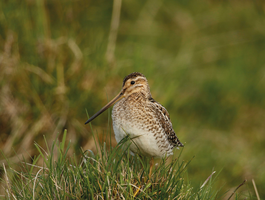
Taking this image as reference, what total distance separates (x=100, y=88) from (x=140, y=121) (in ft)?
5.77

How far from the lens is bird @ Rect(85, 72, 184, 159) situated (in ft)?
10.8

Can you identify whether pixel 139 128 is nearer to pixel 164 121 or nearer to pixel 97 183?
pixel 164 121

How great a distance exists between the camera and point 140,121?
3.33m

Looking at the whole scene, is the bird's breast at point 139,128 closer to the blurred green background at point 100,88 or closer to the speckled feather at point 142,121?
the speckled feather at point 142,121

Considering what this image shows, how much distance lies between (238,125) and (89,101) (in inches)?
137

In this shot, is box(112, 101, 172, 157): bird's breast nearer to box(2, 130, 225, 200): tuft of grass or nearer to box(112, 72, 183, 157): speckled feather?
box(112, 72, 183, 157): speckled feather

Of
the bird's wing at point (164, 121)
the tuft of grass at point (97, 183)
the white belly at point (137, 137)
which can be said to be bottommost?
the tuft of grass at point (97, 183)

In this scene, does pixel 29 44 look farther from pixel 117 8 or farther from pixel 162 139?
pixel 162 139

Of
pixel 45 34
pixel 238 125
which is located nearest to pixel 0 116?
pixel 45 34

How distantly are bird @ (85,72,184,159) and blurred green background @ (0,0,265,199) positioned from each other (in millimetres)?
218

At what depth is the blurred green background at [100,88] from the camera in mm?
4664

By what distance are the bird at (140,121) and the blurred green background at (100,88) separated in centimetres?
22

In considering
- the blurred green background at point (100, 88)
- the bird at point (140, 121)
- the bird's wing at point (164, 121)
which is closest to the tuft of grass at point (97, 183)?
the blurred green background at point (100, 88)

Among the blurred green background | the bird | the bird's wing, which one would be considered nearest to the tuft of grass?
the blurred green background
